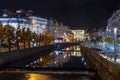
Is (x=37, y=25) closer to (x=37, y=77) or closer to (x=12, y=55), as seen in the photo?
(x=12, y=55)

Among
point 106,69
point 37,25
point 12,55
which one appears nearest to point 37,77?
point 106,69

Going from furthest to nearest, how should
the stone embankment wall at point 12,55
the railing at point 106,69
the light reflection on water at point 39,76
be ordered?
1. the stone embankment wall at point 12,55
2. the light reflection on water at point 39,76
3. the railing at point 106,69

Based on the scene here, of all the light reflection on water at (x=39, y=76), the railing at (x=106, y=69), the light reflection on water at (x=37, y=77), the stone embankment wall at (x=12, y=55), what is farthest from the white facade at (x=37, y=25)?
the railing at (x=106, y=69)

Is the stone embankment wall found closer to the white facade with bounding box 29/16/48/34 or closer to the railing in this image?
the railing

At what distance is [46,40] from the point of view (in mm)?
125750

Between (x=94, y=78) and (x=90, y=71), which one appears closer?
(x=94, y=78)

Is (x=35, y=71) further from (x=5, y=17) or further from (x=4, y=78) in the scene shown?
(x=5, y=17)

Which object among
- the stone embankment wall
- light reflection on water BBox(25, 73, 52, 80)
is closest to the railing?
light reflection on water BBox(25, 73, 52, 80)

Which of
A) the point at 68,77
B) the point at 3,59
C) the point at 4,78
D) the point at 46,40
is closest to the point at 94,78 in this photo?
the point at 68,77

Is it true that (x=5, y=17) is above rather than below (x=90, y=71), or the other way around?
above

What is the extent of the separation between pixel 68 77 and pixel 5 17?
121685mm

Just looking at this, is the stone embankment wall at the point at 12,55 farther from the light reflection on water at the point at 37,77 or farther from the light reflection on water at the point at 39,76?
the light reflection on water at the point at 37,77

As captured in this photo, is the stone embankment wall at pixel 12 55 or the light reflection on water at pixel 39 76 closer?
the light reflection on water at pixel 39 76

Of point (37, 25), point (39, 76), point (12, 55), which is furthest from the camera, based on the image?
point (37, 25)
